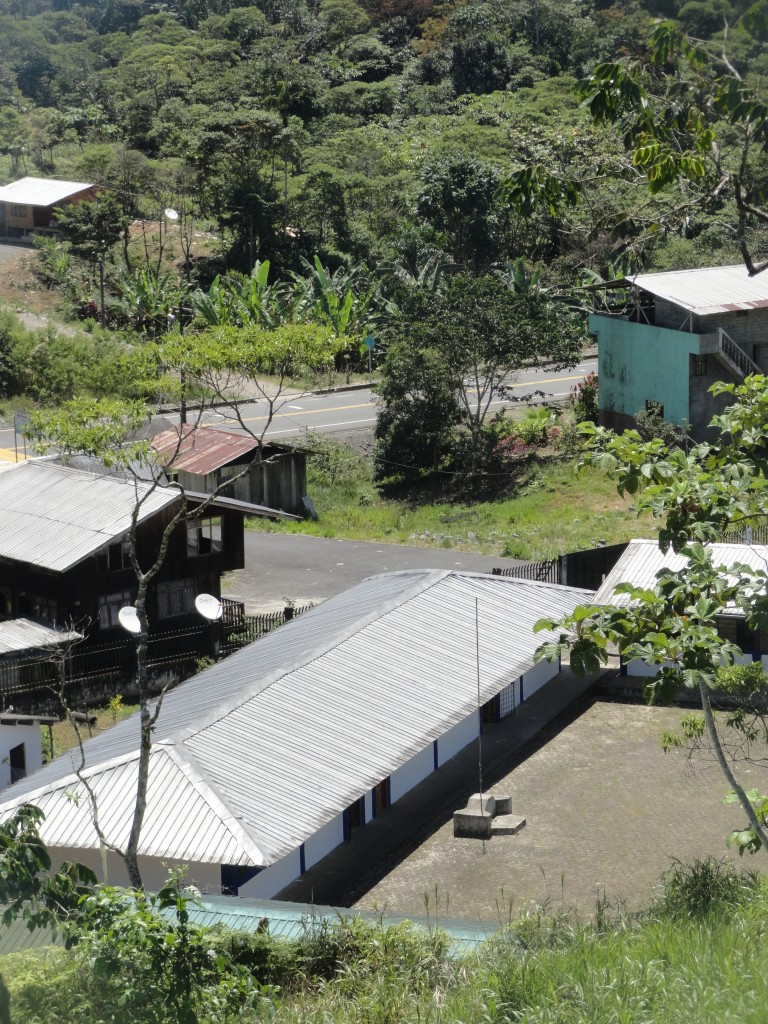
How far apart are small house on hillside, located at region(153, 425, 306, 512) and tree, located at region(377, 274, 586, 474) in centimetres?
395

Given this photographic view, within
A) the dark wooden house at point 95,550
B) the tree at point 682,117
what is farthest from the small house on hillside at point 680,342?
the tree at point 682,117

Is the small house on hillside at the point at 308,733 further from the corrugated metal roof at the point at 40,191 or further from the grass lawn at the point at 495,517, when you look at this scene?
the corrugated metal roof at the point at 40,191

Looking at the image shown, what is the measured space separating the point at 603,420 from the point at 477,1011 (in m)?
35.9

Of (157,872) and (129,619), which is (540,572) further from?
(157,872)

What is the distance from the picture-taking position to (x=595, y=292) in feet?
146

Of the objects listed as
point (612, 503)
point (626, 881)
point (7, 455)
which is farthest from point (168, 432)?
point (626, 881)

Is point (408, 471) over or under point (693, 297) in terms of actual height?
under

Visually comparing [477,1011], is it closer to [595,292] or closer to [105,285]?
[595,292]

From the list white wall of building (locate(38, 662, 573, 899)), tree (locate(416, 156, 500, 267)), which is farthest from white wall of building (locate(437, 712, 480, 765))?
tree (locate(416, 156, 500, 267))

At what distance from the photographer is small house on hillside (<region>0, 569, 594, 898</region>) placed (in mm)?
16875

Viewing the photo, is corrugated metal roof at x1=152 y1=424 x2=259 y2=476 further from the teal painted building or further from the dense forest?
the teal painted building

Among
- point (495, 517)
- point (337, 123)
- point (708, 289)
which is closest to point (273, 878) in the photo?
point (495, 517)

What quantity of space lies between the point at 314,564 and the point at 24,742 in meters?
13.6

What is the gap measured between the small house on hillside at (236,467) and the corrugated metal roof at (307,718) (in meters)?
9.91
